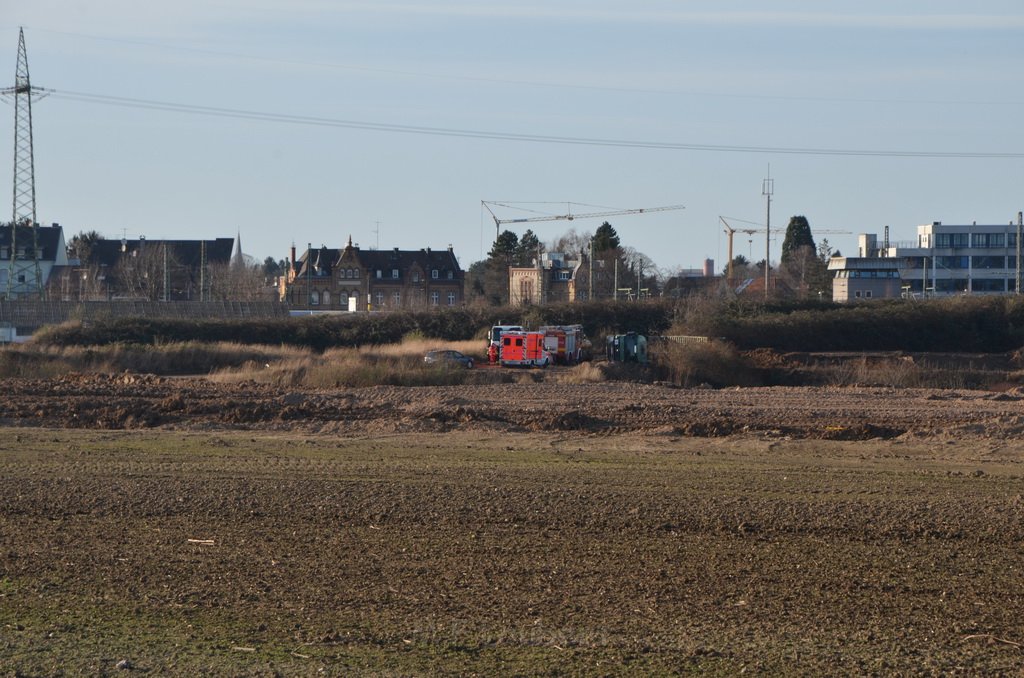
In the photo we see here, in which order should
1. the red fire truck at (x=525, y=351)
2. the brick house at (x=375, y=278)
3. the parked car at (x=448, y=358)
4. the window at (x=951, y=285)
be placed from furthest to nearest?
1. the window at (x=951, y=285)
2. the brick house at (x=375, y=278)
3. the red fire truck at (x=525, y=351)
4. the parked car at (x=448, y=358)

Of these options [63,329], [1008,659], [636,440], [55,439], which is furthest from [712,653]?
[63,329]

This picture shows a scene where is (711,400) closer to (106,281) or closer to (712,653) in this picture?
(712,653)

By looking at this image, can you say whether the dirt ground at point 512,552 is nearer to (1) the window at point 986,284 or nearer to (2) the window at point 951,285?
(1) the window at point 986,284

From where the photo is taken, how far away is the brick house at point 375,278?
118 meters

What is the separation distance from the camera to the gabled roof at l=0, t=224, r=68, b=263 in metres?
110

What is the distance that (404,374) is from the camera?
42844mm

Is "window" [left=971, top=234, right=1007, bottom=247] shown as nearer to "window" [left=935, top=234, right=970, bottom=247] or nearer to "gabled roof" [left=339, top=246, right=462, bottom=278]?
"window" [left=935, top=234, right=970, bottom=247]

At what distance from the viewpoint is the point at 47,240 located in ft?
373

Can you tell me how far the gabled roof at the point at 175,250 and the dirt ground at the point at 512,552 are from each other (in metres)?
99.4

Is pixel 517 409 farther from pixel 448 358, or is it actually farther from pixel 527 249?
pixel 527 249

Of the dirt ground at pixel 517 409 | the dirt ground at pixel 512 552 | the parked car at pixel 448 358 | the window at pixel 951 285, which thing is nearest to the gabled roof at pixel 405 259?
the window at pixel 951 285

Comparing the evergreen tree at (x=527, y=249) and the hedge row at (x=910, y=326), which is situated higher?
the evergreen tree at (x=527, y=249)

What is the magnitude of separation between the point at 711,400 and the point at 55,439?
67.0 feet

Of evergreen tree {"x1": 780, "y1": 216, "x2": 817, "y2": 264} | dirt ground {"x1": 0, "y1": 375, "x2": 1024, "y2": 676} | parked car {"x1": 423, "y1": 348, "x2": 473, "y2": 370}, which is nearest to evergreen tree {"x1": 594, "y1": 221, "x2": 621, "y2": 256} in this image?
evergreen tree {"x1": 780, "y1": 216, "x2": 817, "y2": 264}
